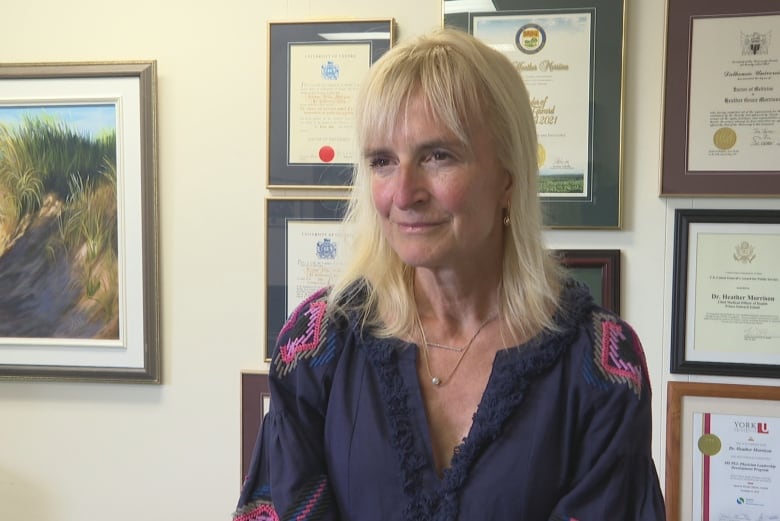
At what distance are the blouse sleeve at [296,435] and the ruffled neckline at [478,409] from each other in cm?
9

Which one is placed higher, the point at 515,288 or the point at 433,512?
the point at 515,288

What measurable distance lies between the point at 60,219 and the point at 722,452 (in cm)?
174

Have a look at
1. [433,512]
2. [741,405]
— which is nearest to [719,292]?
[741,405]

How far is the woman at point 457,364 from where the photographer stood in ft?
2.73

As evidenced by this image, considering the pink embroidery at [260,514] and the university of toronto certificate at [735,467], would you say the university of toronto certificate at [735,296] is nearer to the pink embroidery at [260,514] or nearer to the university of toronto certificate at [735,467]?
the university of toronto certificate at [735,467]

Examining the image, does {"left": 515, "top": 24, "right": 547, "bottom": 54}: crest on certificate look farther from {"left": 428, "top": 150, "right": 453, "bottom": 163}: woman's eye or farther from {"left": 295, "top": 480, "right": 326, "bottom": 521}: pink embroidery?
{"left": 295, "top": 480, "right": 326, "bottom": 521}: pink embroidery

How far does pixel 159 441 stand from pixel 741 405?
1.44 metres

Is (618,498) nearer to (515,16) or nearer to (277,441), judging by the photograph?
(277,441)

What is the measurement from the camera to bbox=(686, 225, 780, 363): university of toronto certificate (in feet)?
4.68

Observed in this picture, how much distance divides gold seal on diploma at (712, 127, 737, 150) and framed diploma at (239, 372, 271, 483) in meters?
1.21

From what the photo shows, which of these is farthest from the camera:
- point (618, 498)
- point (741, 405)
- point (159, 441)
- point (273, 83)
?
point (159, 441)

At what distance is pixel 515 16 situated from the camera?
147cm

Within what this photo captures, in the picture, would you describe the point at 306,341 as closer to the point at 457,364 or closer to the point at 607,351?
the point at 457,364

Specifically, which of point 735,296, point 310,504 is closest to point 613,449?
Answer: point 310,504
